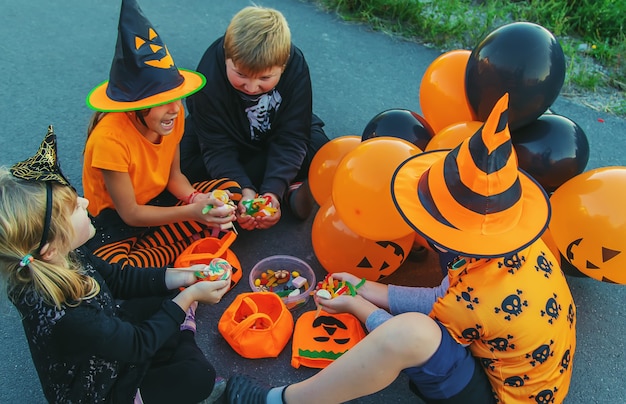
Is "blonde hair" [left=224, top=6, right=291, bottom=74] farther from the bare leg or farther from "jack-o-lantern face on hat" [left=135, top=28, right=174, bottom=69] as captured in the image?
the bare leg

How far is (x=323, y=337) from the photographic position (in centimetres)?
212

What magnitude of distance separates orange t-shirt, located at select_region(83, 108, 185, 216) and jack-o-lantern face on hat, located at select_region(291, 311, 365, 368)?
0.90 metres

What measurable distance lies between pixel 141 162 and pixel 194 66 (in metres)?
1.92

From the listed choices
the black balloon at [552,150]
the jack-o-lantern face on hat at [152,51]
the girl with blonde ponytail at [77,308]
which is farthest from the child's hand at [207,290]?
the black balloon at [552,150]

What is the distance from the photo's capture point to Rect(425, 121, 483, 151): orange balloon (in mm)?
2105

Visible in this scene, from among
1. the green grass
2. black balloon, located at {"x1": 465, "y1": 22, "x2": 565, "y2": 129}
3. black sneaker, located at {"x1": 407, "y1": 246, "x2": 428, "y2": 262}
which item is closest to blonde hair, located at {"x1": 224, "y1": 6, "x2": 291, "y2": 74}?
black balloon, located at {"x1": 465, "y1": 22, "x2": 565, "y2": 129}

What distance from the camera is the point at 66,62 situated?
4004 millimetres

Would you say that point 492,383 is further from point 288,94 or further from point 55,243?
point 288,94

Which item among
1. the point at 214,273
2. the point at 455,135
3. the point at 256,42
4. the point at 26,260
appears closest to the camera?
the point at 26,260

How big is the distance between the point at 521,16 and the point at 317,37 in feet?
5.93

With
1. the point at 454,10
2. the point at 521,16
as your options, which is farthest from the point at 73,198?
the point at 521,16

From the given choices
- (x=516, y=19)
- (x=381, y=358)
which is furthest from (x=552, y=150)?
(x=516, y=19)

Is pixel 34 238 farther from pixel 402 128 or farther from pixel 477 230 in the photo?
pixel 402 128

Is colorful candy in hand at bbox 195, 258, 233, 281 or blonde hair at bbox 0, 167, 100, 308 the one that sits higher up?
blonde hair at bbox 0, 167, 100, 308
